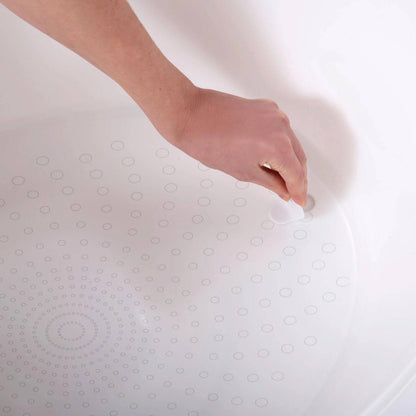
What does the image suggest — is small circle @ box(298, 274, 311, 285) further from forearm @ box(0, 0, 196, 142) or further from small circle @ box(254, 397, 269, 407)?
forearm @ box(0, 0, 196, 142)

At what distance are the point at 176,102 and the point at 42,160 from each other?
34 centimetres

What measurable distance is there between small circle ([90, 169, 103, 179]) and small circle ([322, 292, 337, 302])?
349 millimetres

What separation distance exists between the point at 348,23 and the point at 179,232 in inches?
13.9

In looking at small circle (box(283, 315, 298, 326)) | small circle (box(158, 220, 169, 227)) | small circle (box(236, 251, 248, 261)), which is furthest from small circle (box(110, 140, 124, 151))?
small circle (box(283, 315, 298, 326))

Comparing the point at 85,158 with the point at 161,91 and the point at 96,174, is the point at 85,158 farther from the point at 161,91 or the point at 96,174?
the point at 161,91

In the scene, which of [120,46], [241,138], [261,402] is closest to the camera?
[120,46]

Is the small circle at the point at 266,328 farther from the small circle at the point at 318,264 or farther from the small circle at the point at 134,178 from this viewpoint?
the small circle at the point at 134,178

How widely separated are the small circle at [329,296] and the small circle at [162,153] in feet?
0.96

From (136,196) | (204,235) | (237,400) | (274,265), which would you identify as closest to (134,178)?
(136,196)

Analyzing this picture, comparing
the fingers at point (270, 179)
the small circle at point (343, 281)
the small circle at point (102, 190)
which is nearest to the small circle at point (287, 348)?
the small circle at point (343, 281)

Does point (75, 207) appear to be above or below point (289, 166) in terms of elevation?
below

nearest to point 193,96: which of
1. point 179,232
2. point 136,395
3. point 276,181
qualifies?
point 276,181

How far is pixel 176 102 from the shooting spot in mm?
664

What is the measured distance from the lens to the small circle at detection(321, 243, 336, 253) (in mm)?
874
